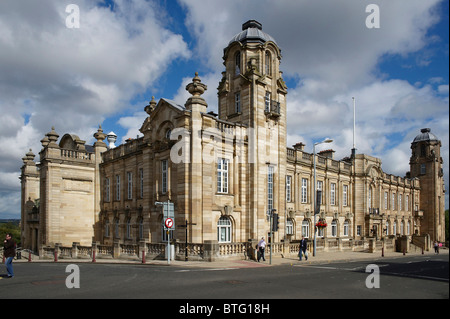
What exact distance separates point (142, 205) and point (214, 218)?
738 centimetres

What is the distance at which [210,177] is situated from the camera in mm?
23594

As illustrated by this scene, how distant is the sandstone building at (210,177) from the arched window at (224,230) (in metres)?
0.08

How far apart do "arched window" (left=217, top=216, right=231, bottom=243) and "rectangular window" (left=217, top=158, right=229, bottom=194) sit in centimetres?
188

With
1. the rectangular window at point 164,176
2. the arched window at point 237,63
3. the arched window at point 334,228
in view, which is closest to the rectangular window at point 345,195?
the arched window at point 334,228

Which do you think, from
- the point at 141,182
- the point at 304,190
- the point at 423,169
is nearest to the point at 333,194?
the point at 304,190

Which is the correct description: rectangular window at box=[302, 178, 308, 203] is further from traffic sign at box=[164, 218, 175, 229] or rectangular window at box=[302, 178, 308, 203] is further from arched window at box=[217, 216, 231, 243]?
traffic sign at box=[164, 218, 175, 229]

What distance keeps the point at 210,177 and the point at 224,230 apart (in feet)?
12.9

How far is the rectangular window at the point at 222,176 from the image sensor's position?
81.6 ft

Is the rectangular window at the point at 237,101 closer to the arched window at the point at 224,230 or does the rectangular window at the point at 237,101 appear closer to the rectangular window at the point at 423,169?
the arched window at the point at 224,230

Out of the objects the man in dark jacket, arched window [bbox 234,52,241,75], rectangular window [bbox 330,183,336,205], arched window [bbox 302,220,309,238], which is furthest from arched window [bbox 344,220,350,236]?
the man in dark jacket

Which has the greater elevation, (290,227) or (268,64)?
(268,64)

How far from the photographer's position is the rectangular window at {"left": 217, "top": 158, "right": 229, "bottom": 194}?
24875 millimetres

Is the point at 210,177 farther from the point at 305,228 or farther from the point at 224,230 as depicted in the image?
the point at 305,228
